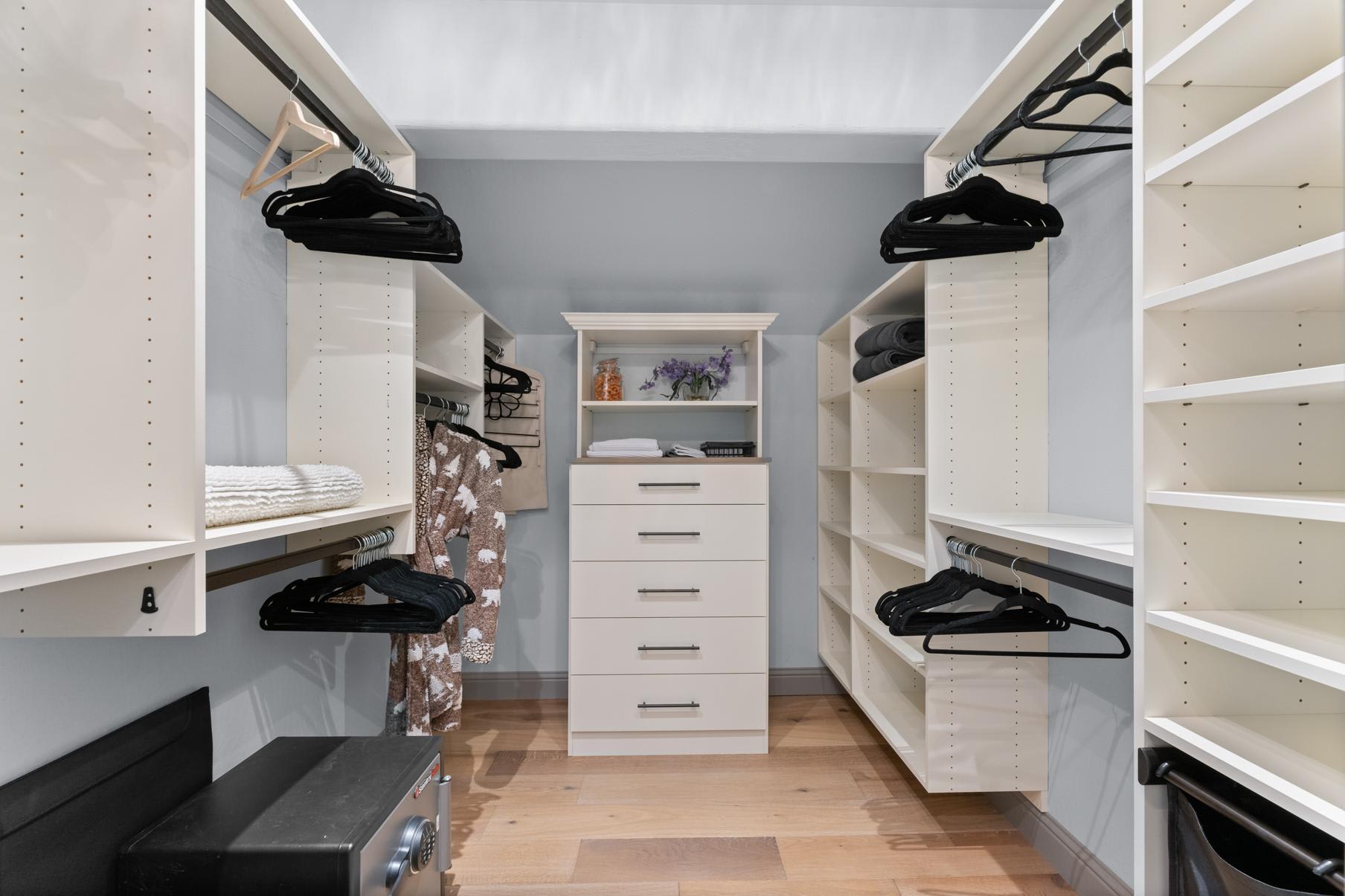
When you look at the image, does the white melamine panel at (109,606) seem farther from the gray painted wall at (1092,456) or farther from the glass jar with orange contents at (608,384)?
the glass jar with orange contents at (608,384)

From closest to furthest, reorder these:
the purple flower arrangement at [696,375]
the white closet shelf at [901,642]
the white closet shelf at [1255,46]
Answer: the white closet shelf at [1255,46] → the white closet shelf at [901,642] → the purple flower arrangement at [696,375]

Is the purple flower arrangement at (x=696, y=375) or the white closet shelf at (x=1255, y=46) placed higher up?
the white closet shelf at (x=1255, y=46)

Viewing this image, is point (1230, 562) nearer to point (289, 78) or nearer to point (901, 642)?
point (901, 642)

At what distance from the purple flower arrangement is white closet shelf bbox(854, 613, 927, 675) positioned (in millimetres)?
1132

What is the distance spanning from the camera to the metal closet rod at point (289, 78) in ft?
3.75

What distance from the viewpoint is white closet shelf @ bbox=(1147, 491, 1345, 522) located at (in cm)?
66

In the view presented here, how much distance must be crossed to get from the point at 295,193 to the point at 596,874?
1.80 meters

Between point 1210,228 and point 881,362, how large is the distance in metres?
1.20

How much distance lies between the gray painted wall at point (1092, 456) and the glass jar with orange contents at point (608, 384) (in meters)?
1.60

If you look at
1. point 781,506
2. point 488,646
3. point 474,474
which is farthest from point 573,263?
point 488,646

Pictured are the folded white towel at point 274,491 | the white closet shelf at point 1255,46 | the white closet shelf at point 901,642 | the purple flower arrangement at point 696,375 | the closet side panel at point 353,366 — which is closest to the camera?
the white closet shelf at point 1255,46

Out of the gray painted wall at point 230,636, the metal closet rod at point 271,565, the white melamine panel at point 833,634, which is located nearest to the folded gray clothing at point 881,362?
the white melamine panel at point 833,634

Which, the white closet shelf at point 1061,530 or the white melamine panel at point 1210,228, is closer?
the white melamine panel at point 1210,228

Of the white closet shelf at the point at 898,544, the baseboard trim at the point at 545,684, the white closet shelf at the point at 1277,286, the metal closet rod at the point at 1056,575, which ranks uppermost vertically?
the white closet shelf at the point at 1277,286
